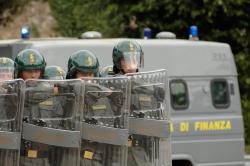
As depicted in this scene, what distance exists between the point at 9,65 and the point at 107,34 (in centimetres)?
1521

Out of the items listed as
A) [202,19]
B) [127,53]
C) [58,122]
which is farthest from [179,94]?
[202,19]

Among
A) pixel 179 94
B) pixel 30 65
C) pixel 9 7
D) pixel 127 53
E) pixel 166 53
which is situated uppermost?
pixel 9 7

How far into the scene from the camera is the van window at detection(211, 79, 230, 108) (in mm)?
14164

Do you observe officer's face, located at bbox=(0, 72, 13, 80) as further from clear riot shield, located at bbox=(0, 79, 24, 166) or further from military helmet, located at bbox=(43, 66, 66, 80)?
clear riot shield, located at bbox=(0, 79, 24, 166)

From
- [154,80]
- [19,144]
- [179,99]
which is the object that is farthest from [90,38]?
[19,144]

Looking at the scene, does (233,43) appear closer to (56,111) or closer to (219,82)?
(219,82)

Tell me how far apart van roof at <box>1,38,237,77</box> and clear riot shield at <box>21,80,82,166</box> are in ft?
17.4

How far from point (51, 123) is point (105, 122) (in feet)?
1.46

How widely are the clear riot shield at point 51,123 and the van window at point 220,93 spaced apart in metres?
7.08

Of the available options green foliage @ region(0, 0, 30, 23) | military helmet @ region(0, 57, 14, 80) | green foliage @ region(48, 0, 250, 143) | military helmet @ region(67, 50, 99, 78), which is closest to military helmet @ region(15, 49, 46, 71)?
military helmet @ region(0, 57, 14, 80)

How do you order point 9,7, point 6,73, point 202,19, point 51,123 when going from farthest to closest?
point 202,19 < point 9,7 < point 6,73 < point 51,123

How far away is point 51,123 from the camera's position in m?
7.16

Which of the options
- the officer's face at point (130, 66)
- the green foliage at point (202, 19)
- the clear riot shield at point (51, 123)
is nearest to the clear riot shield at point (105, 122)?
the clear riot shield at point (51, 123)

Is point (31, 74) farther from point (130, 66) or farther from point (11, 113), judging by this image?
point (130, 66)
